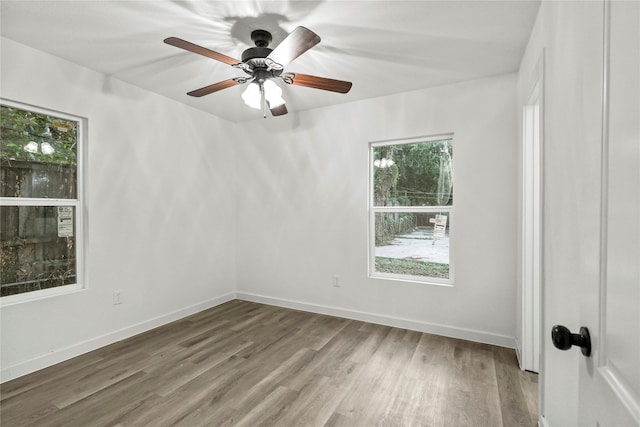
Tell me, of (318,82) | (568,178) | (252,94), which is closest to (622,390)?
(568,178)

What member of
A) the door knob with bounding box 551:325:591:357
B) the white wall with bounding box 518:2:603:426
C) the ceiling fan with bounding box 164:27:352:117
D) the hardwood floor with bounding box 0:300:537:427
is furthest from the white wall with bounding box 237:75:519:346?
the door knob with bounding box 551:325:591:357

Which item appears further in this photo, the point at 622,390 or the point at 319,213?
the point at 319,213

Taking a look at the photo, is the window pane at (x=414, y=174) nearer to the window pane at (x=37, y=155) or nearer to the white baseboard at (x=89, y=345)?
the white baseboard at (x=89, y=345)

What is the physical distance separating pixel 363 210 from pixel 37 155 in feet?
9.99

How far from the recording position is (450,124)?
322cm

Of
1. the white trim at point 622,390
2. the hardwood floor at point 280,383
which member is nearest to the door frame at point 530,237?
the hardwood floor at point 280,383

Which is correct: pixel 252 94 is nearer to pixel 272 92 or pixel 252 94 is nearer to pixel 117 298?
pixel 272 92

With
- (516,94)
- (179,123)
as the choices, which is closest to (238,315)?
(179,123)

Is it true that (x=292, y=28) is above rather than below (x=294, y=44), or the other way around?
above

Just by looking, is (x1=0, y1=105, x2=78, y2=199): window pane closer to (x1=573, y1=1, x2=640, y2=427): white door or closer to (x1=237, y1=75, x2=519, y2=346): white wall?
(x1=237, y1=75, x2=519, y2=346): white wall

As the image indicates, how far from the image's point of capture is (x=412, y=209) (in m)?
3.50

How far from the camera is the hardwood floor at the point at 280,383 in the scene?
6.47ft

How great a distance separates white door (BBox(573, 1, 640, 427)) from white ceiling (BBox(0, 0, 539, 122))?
5.45ft

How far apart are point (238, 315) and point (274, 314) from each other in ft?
1.39
